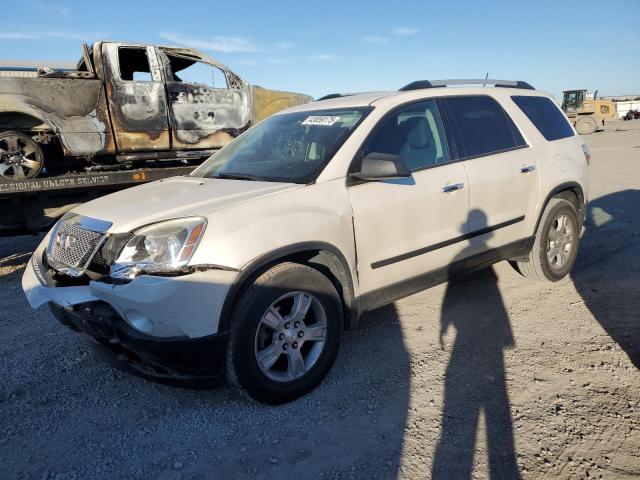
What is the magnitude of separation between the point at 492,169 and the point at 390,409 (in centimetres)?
212

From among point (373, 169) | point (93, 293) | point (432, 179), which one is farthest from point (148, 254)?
point (432, 179)

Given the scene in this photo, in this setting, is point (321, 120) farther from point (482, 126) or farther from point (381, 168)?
point (482, 126)

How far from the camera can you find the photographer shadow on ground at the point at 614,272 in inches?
144

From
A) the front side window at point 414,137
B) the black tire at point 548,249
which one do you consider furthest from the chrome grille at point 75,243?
the black tire at point 548,249

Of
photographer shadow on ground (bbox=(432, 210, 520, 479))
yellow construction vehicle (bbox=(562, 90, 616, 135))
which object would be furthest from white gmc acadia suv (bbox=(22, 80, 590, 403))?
yellow construction vehicle (bbox=(562, 90, 616, 135))

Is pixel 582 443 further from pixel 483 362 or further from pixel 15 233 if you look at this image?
pixel 15 233

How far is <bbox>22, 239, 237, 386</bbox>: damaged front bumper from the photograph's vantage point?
243cm

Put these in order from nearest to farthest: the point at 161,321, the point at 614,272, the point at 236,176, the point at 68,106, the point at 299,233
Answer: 1. the point at 161,321
2. the point at 299,233
3. the point at 236,176
4. the point at 614,272
5. the point at 68,106

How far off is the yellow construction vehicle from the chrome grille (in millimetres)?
33064

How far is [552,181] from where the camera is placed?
433 cm

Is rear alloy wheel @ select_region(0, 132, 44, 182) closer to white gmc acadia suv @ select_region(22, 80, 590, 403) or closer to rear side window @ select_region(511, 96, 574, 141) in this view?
white gmc acadia suv @ select_region(22, 80, 590, 403)

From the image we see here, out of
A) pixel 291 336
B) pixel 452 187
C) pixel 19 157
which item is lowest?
pixel 291 336

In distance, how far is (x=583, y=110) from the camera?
31312mm

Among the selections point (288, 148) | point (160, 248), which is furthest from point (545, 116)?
point (160, 248)
